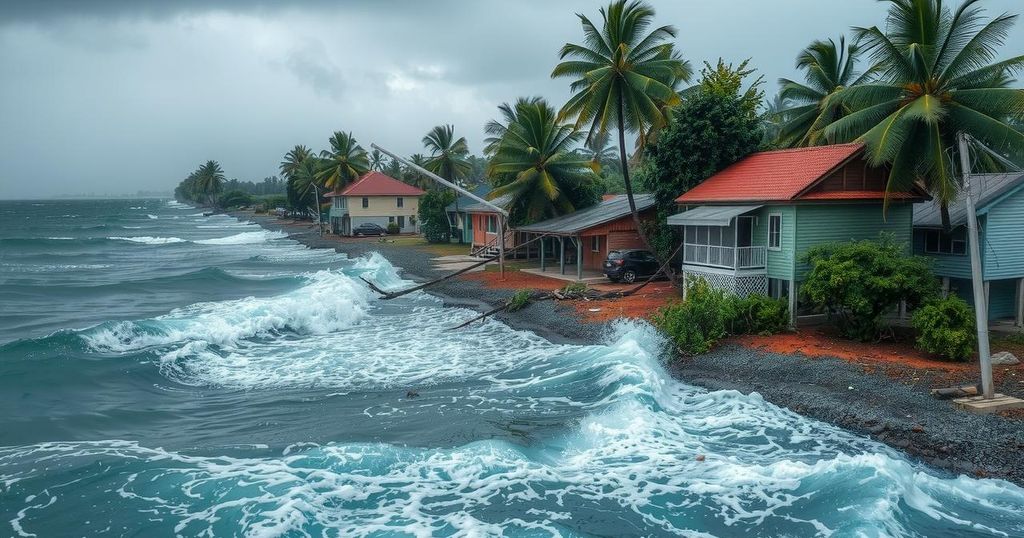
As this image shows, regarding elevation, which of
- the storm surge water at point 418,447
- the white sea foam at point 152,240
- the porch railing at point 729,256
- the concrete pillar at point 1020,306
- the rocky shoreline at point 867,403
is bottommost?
the storm surge water at point 418,447

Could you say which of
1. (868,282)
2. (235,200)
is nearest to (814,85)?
(868,282)

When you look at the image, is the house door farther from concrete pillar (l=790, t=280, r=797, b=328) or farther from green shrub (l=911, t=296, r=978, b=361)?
green shrub (l=911, t=296, r=978, b=361)

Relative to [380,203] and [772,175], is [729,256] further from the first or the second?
[380,203]

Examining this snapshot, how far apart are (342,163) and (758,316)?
195ft

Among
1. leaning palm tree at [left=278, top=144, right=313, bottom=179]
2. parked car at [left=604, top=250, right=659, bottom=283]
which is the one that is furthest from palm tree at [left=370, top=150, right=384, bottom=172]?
parked car at [left=604, top=250, right=659, bottom=283]

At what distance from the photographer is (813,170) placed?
2244cm

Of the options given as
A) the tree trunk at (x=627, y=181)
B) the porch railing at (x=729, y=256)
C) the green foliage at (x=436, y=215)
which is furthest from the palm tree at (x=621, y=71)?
the green foliage at (x=436, y=215)

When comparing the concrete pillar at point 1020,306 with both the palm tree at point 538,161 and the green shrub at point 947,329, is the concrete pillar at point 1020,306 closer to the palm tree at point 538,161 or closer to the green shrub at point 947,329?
the green shrub at point 947,329

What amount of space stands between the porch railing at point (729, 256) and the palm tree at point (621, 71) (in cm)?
588

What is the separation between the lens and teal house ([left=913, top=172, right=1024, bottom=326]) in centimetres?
2050

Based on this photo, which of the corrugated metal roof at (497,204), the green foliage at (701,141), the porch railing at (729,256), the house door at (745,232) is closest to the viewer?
the porch railing at (729,256)

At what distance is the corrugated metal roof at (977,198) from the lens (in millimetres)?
20547

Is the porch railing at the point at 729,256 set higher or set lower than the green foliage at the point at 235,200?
lower

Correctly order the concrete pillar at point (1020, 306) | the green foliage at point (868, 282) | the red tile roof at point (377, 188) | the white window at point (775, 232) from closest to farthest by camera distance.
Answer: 1. the green foliage at point (868, 282)
2. the concrete pillar at point (1020, 306)
3. the white window at point (775, 232)
4. the red tile roof at point (377, 188)
